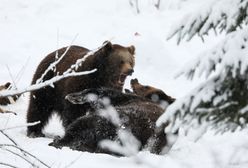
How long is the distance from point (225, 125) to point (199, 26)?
0.52 metres

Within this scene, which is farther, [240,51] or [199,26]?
[199,26]

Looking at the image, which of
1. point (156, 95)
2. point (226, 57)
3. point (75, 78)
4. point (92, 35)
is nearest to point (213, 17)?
point (226, 57)

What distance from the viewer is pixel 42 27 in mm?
14203

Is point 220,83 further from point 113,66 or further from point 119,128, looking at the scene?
point 113,66

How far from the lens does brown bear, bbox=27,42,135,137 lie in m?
8.02

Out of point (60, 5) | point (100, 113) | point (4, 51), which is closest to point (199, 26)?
point (100, 113)

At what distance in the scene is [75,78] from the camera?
7.93m

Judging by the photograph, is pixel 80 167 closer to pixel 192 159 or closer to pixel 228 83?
pixel 192 159

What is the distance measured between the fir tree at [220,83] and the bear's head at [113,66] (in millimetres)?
5298

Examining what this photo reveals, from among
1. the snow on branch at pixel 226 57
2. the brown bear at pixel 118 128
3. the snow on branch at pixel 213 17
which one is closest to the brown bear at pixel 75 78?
the brown bear at pixel 118 128

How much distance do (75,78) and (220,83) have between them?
17.3 feet

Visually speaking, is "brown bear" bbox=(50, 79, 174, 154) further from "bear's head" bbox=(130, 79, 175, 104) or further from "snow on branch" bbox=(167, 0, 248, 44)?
"snow on branch" bbox=(167, 0, 248, 44)

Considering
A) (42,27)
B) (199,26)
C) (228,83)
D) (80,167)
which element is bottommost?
(80,167)

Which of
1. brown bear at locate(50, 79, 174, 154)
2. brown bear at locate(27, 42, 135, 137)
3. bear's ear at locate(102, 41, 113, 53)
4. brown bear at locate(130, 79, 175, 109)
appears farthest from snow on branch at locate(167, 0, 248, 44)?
bear's ear at locate(102, 41, 113, 53)
